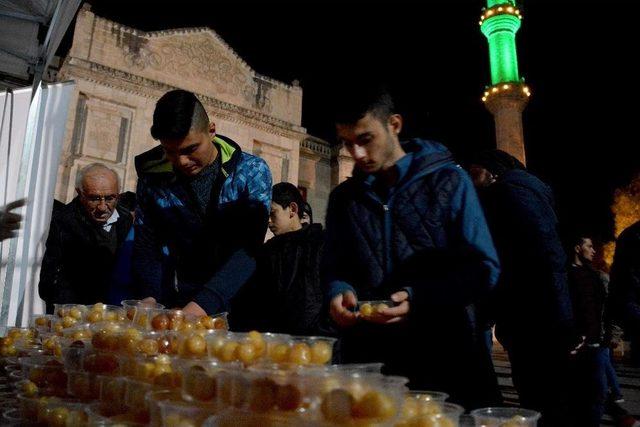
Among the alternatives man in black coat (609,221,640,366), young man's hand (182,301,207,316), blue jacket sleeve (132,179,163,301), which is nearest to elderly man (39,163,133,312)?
blue jacket sleeve (132,179,163,301)

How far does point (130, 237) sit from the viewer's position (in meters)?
4.45

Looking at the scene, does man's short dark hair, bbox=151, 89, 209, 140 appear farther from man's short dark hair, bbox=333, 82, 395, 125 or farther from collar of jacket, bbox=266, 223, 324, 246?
collar of jacket, bbox=266, 223, 324, 246

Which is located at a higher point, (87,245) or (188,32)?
(188,32)

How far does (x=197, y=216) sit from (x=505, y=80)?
20328 millimetres

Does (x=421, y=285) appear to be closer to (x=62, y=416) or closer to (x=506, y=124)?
(x=62, y=416)

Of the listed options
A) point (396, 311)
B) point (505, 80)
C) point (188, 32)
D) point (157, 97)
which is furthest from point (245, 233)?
point (505, 80)

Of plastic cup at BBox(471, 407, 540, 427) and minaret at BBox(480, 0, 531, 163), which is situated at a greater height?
minaret at BBox(480, 0, 531, 163)

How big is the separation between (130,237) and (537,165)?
3545 centimetres

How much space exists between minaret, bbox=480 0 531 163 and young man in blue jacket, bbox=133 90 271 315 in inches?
711

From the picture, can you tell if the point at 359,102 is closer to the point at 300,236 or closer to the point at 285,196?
the point at 300,236

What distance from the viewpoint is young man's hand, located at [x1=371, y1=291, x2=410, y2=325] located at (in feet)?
6.50

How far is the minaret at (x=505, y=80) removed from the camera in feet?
63.6

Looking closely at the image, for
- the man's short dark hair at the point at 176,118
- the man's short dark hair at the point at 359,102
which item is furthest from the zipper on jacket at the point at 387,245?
the man's short dark hair at the point at 176,118

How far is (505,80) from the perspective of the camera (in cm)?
2028
